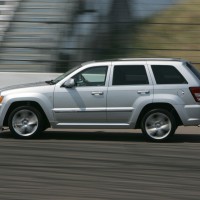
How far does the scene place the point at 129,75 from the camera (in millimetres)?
12367

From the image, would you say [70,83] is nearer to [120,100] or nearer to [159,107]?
[120,100]

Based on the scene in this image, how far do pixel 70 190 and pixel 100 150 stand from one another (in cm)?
347

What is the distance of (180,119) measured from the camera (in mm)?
12195

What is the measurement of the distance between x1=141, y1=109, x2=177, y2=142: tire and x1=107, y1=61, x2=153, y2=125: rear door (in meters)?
0.24

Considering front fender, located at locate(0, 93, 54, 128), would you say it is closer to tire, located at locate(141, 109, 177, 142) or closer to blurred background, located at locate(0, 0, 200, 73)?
tire, located at locate(141, 109, 177, 142)

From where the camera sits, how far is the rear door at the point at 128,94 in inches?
478

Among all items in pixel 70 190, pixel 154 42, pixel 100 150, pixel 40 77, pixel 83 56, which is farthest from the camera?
pixel 154 42

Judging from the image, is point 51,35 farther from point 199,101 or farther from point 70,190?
point 70,190

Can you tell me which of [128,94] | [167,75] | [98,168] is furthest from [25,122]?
[98,168]

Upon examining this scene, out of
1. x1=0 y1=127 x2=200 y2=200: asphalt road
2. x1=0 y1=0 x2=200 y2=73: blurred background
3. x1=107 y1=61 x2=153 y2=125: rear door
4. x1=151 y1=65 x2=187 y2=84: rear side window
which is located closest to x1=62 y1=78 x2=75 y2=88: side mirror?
x1=107 y1=61 x2=153 y2=125: rear door

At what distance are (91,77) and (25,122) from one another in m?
1.65

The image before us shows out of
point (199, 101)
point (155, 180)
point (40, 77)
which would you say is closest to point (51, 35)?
point (40, 77)

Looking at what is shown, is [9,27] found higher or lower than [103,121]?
higher

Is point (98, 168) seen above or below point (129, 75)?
below
